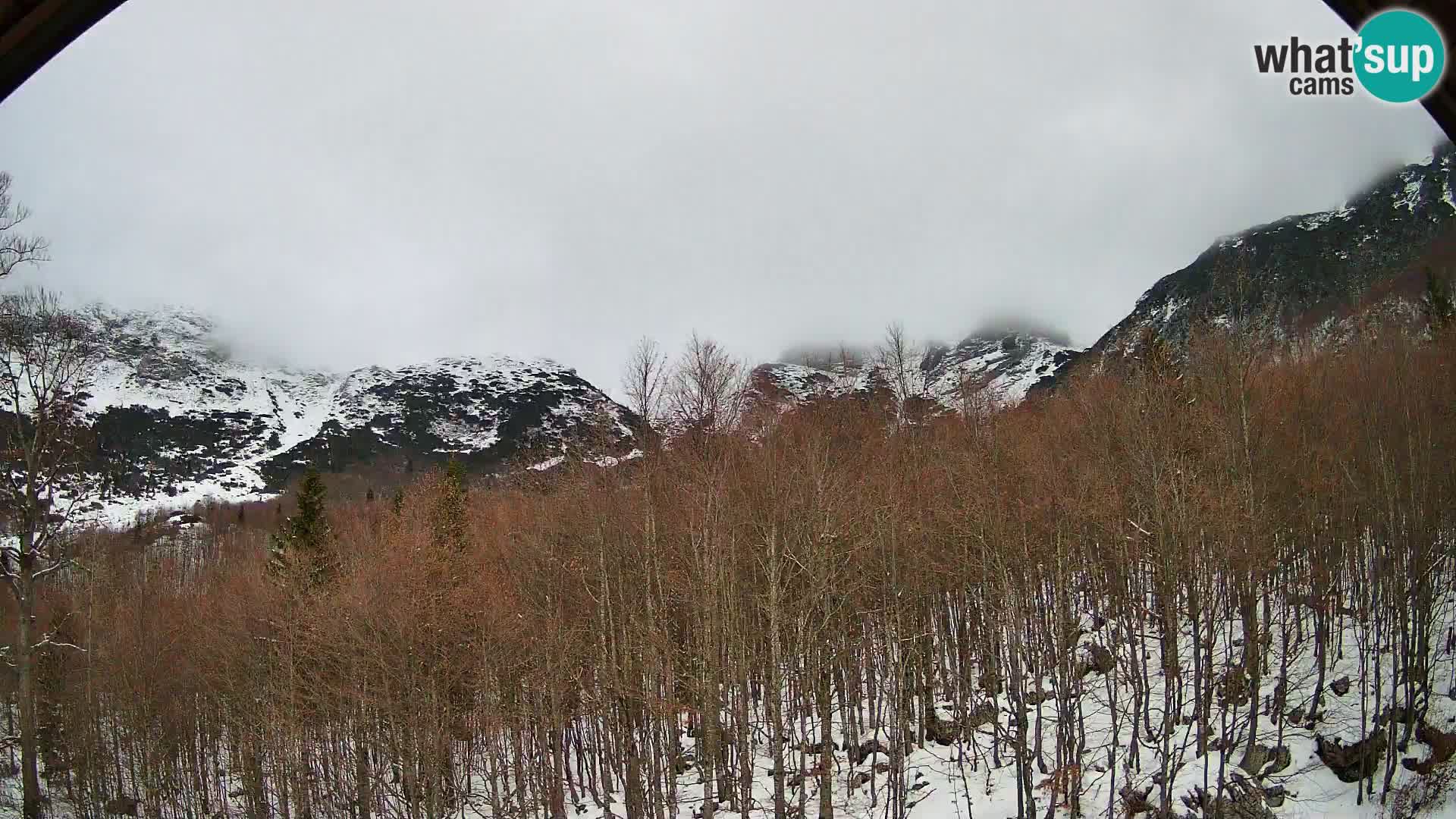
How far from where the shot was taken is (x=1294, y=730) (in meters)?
21.2

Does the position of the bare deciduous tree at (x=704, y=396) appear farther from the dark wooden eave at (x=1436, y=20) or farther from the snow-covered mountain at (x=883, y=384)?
the dark wooden eave at (x=1436, y=20)

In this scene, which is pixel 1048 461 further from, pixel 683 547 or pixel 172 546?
pixel 172 546

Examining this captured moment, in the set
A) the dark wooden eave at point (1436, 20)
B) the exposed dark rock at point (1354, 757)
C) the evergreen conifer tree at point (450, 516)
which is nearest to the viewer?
the dark wooden eave at point (1436, 20)

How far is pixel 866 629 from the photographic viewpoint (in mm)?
27469

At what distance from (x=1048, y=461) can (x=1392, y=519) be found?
362 inches

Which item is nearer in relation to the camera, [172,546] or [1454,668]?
[1454,668]

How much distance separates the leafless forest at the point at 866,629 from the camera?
2075cm

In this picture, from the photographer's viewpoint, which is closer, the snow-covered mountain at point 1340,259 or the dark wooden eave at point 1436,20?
the dark wooden eave at point 1436,20

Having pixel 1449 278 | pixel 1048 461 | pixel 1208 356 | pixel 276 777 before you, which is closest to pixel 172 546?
pixel 276 777

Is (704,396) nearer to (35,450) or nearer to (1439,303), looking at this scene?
(35,450)

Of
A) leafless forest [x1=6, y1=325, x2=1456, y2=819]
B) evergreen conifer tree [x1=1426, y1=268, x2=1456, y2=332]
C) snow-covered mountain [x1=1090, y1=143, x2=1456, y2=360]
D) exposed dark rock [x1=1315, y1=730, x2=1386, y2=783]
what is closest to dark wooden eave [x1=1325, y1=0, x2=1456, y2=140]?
leafless forest [x1=6, y1=325, x2=1456, y2=819]

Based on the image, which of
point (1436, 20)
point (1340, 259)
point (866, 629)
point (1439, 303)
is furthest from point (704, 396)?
point (1340, 259)

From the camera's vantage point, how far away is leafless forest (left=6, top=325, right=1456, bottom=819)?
20750 millimetres

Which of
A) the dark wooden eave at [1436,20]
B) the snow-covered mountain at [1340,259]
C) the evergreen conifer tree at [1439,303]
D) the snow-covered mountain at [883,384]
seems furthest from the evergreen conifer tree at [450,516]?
the evergreen conifer tree at [1439,303]
